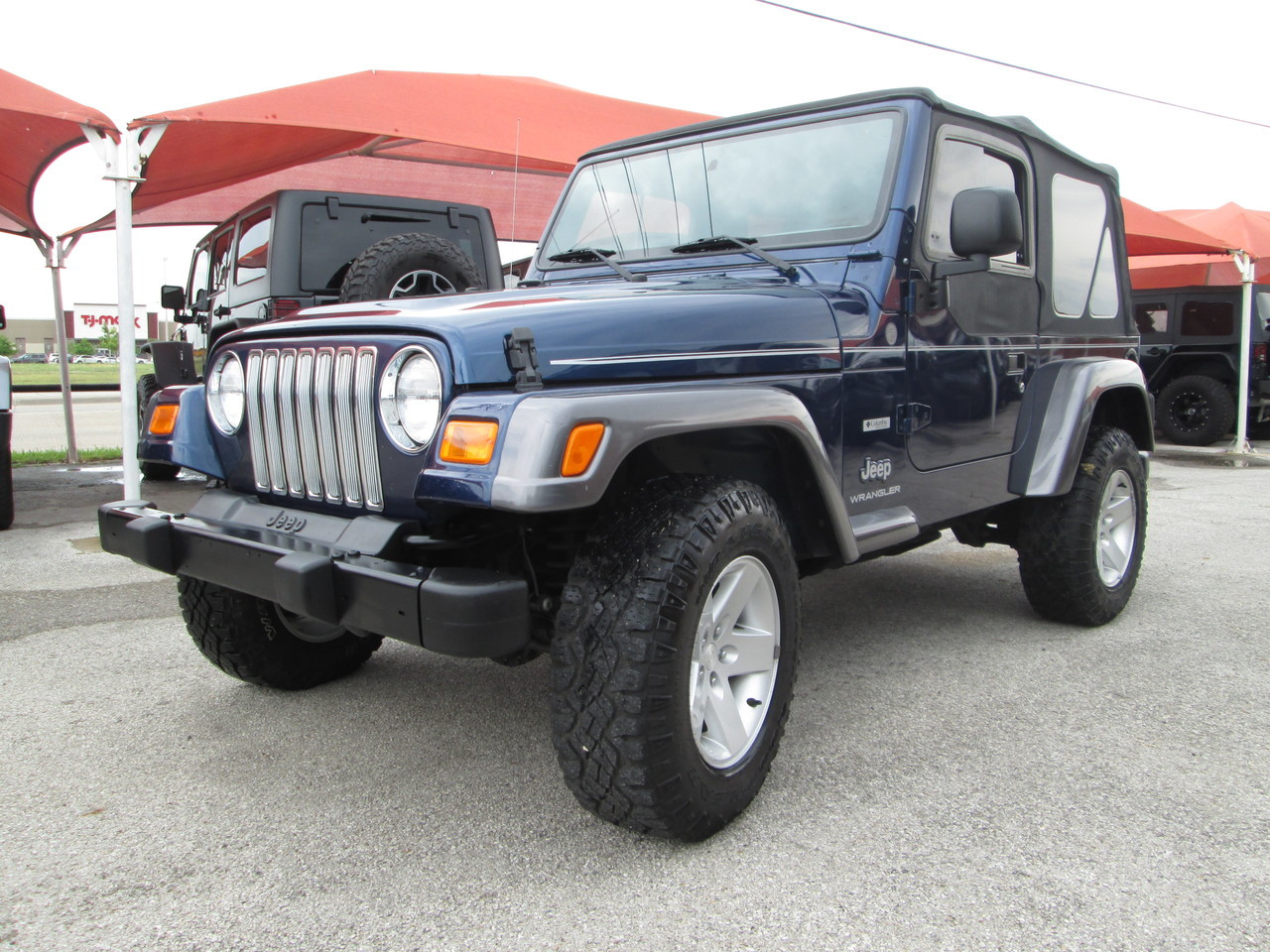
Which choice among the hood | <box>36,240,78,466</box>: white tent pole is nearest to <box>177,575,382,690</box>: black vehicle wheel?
the hood

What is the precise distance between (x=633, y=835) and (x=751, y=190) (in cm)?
213

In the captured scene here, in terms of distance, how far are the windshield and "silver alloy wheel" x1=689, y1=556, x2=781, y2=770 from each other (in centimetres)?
126

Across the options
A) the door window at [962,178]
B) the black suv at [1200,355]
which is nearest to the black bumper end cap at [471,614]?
the door window at [962,178]

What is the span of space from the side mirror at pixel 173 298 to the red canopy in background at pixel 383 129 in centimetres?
89

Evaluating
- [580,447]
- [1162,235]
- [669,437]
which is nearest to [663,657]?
[580,447]

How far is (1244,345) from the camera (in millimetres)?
10688

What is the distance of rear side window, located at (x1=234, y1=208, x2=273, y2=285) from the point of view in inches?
261

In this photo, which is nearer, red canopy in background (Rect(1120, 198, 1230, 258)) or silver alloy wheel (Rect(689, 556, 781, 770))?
silver alloy wheel (Rect(689, 556, 781, 770))

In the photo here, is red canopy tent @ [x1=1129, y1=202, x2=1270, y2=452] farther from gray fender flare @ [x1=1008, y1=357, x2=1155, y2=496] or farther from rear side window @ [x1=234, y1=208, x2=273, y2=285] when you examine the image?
rear side window @ [x1=234, y1=208, x2=273, y2=285]

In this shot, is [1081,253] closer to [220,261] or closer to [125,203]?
[125,203]

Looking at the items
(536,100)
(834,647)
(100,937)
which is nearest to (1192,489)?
(834,647)

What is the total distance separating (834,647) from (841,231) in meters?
1.69

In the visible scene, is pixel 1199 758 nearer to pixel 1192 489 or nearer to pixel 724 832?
pixel 724 832

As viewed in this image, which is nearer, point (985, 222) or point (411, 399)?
point (411, 399)
